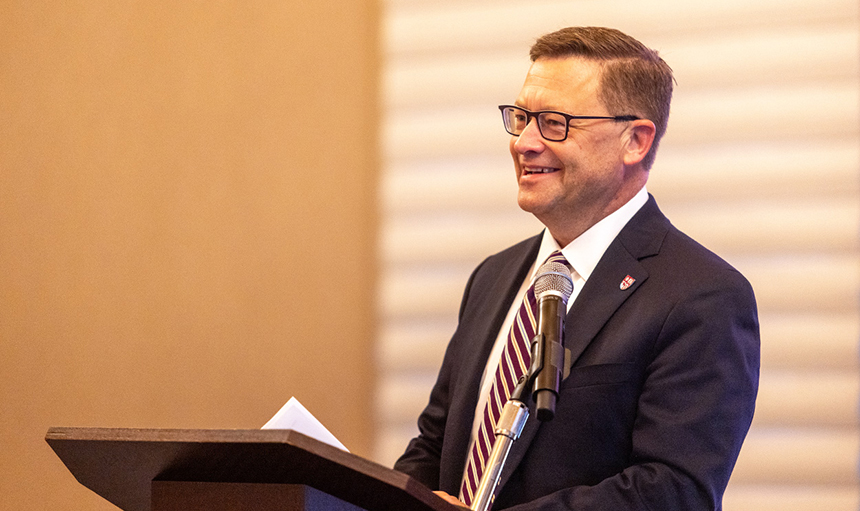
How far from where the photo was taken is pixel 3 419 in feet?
10.8

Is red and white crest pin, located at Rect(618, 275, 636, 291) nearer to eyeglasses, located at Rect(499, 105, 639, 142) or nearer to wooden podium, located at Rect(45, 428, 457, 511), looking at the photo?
eyeglasses, located at Rect(499, 105, 639, 142)

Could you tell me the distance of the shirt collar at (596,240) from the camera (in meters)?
2.37

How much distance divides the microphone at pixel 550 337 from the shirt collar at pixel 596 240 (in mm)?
674

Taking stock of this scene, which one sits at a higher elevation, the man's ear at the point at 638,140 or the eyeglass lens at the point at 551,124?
the eyeglass lens at the point at 551,124

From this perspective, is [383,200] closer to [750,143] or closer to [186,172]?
[186,172]

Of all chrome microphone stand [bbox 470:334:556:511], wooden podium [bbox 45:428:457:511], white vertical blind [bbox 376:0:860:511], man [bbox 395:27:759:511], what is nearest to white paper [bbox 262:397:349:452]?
wooden podium [bbox 45:428:457:511]

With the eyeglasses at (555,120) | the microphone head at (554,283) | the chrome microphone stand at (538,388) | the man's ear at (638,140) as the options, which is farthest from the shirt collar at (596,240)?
the chrome microphone stand at (538,388)

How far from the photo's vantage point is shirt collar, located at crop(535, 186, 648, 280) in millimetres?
2365

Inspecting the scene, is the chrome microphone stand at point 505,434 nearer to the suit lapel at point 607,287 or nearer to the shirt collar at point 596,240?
the suit lapel at point 607,287

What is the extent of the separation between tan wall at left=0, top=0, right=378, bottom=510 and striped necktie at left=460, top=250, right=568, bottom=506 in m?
0.90

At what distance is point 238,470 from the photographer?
1449 mm

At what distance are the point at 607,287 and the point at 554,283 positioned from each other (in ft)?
1.99

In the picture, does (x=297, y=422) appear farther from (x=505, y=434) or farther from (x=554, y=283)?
(x=554, y=283)

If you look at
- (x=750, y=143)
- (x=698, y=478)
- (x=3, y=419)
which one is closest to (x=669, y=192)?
(x=750, y=143)
